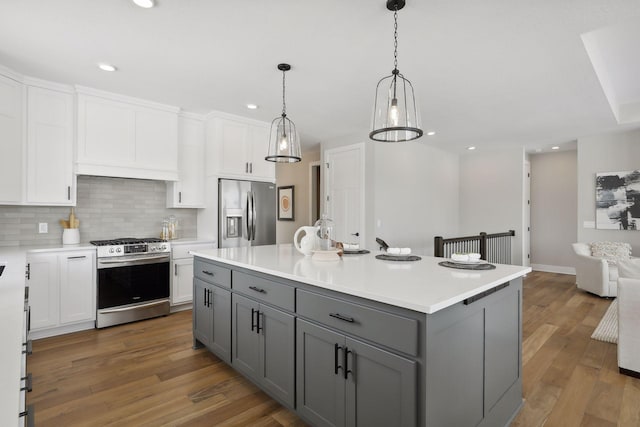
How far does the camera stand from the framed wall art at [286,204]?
739cm

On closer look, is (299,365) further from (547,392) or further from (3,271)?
(3,271)

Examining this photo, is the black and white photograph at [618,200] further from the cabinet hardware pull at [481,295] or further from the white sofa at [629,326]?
the cabinet hardware pull at [481,295]

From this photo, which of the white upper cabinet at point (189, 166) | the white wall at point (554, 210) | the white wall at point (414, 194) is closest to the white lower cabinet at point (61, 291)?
the white upper cabinet at point (189, 166)

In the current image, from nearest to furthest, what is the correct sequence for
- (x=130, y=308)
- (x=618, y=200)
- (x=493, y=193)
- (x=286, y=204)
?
1. (x=130, y=308)
2. (x=618, y=200)
3. (x=493, y=193)
4. (x=286, y=204)

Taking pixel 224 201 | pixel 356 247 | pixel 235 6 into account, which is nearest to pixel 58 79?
pixel 224 201

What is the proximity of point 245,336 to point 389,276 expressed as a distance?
3.76 ft

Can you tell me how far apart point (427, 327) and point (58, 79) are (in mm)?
4053

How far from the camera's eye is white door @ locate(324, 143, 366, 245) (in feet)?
17.2

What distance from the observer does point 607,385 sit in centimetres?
238

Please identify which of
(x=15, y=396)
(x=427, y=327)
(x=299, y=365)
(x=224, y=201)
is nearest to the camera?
(x=15, y=396)

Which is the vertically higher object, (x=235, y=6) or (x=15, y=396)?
(x=235, y=6)

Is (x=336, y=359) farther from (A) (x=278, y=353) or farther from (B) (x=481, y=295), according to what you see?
(B) (x=481, y=295)

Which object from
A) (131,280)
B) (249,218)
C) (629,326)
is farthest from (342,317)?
(249,218)

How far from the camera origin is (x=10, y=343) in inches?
37.1
